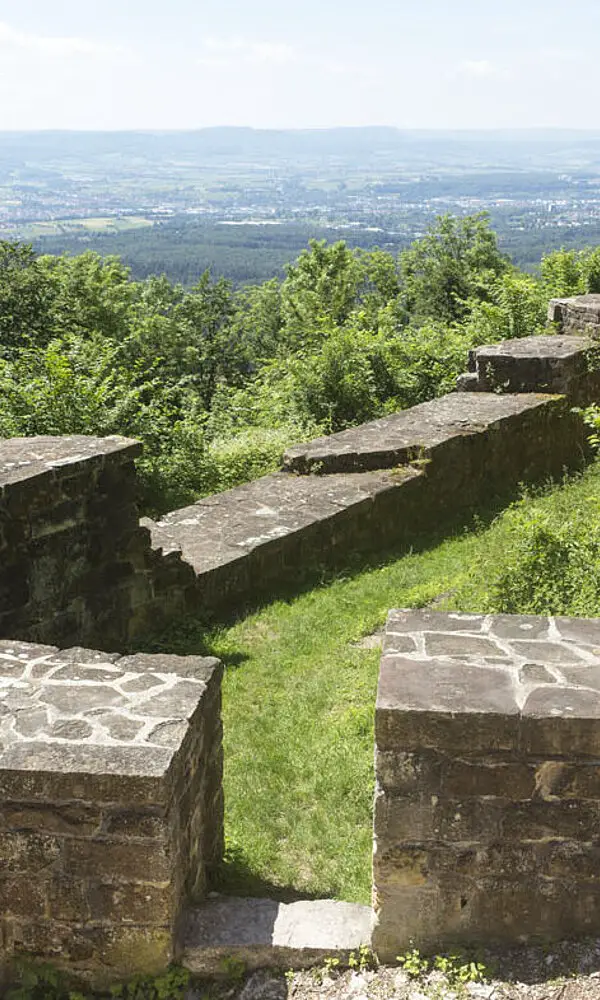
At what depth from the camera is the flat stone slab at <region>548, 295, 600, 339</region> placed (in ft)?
37.5

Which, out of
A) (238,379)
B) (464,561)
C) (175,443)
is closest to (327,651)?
(464,561)

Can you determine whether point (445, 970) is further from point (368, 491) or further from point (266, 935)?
point (368, 491)

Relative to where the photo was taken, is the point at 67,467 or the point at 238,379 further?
the point at 238,379

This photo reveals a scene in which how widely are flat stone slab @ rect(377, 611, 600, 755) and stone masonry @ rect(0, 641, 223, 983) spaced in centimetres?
76

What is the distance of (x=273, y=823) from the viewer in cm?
422

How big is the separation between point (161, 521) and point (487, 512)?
2.94 metres

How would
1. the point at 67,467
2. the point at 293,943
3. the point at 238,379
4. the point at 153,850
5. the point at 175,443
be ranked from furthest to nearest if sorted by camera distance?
the point at 238,379
the point at 175,443
the point at 67,467
the point at 293,943
the point at 153,850

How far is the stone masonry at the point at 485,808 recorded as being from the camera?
3.01 metres

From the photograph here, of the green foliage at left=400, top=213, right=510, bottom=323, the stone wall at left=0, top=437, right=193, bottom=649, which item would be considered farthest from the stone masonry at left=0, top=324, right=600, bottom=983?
the green foliage at left=400, top=213, right=510, bottom=323

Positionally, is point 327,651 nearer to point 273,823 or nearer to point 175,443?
point 273,823

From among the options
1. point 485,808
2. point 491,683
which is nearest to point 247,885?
point 485,808

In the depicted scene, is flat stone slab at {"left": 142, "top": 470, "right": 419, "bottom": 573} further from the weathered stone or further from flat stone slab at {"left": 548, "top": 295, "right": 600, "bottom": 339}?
flat stone slab at {"left": 548, "top": 295, "right": 600, "bottom": 339}

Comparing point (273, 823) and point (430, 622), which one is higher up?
point (430, 622)

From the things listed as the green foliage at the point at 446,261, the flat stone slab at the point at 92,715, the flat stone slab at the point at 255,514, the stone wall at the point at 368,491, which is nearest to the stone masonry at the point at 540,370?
the stone wall at the point at 368,491
